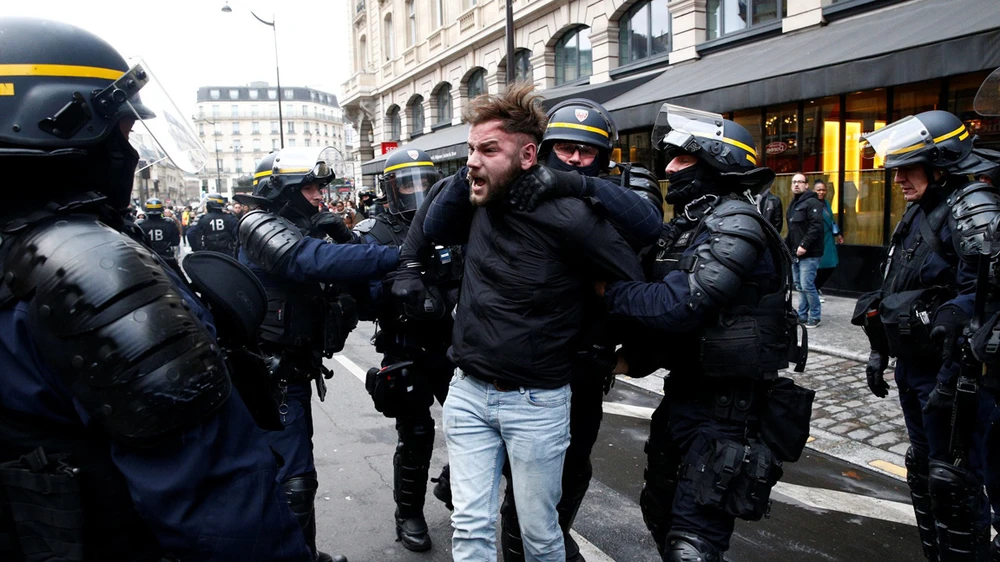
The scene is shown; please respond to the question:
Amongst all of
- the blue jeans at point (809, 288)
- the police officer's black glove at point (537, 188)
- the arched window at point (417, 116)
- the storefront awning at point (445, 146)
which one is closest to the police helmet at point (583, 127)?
the police officer's black glove at point (537, 188)

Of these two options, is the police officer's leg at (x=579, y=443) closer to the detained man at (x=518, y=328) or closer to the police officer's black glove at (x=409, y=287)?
the detained man at (x=518, y=328)

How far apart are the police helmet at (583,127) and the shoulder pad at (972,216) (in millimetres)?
1541

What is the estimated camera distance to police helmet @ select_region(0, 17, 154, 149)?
1267mm

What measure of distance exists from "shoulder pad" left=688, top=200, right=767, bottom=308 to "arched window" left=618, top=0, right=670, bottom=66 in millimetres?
13070

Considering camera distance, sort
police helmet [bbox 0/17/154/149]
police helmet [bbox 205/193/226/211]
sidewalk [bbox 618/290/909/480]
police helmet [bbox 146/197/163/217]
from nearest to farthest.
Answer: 1. police helmet [bbox 0/17/154/149]
2. sidewalk [bbox 618/290/909/480]
3. police helmet [bbox 146/197/163/217]
4. police helmet [bbox 205/193/226/211]

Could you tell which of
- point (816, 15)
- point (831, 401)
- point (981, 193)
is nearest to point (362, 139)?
point (816, 15)

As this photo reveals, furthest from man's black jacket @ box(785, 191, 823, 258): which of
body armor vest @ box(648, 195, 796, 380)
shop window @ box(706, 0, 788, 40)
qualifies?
body armor vest @ box(648, 195, 796, 380)

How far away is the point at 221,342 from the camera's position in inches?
64.9

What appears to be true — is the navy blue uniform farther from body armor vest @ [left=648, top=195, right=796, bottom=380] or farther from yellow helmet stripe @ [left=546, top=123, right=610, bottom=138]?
yellow helmet stripe @ [left=546, top=123, right=610, bottom=138]

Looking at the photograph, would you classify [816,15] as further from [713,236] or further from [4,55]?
[4,55]

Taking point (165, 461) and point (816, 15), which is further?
point (816, 15)

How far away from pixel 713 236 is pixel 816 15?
10191 mm

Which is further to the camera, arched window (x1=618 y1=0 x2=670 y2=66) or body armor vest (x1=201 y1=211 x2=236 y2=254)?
arched window (x1=618 y1=0 x2=670 y2=66)

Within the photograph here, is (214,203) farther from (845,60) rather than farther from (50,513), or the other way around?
(50,513)
